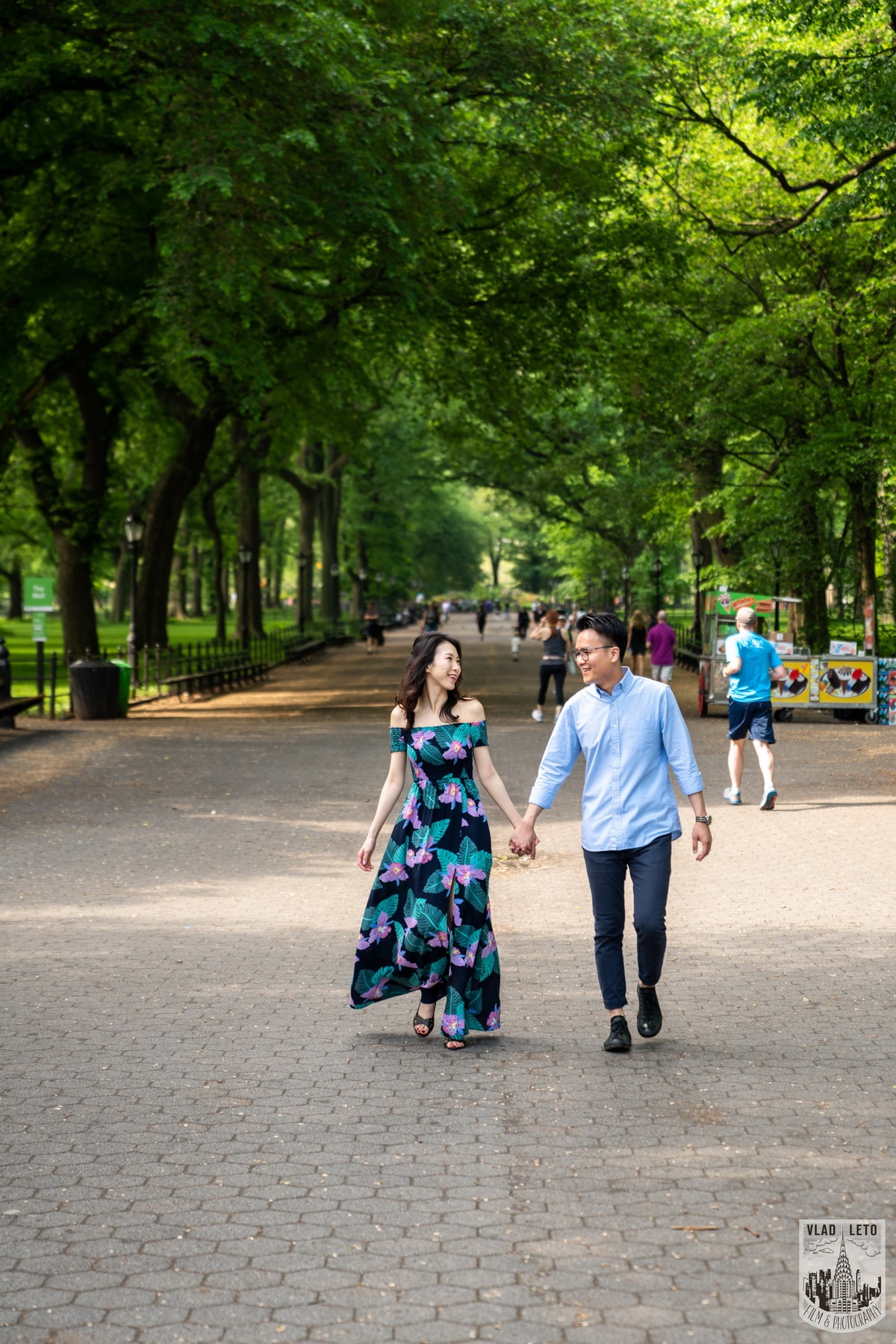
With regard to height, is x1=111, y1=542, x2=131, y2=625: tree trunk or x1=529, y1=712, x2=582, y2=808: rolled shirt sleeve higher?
x1=111, y1=542, x2=131, y2=625: tree trunk

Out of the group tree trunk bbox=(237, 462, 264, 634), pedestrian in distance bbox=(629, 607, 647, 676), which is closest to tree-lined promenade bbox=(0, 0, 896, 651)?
pedestrian in distance bbox=(629, 607, 647, 676)

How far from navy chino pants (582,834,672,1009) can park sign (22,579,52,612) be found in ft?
76.9

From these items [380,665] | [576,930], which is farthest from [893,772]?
[380,665]

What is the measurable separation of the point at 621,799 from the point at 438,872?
0.81 m

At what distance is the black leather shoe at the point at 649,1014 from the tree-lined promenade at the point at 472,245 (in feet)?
44.6

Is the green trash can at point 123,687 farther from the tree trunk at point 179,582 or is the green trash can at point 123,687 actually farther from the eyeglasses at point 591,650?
the tree trunk at point 179,582

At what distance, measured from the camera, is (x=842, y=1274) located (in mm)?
3949

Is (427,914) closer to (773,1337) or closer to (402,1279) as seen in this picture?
(402,1279)

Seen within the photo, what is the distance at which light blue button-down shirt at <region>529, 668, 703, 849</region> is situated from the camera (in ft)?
20.2

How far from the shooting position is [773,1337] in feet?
11.9

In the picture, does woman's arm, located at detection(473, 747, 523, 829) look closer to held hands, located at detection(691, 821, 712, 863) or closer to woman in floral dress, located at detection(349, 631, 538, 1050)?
woman in floral dress, located at detection(349, 631, 538, 1050)

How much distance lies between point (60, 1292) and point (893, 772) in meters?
13.9

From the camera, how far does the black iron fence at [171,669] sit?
2639 centimetres

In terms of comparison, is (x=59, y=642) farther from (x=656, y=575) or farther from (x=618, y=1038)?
(x=618, y=1038)
